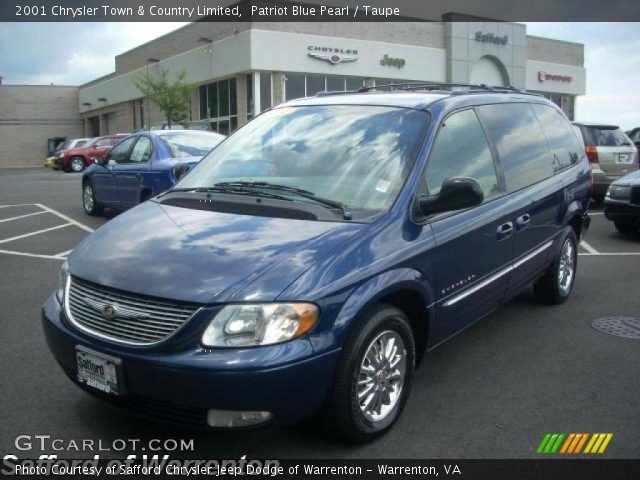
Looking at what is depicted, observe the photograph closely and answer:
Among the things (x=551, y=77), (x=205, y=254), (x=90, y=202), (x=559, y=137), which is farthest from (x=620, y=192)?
(x=551, y=77)

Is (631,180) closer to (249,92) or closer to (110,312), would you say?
(110,312)

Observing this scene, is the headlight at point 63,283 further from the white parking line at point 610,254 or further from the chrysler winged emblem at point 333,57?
the chrysler winged emblem at point 333,57

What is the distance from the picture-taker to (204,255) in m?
3.13

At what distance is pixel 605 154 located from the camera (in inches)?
499

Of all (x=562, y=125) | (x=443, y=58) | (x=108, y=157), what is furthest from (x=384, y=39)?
(x=562, y=125)

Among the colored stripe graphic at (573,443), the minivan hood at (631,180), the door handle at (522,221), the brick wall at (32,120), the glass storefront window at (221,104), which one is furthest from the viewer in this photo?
the brick wall at (32,120)

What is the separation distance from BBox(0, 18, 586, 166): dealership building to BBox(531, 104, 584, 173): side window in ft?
91.4

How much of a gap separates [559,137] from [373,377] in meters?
3.64

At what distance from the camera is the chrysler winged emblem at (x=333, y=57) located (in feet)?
113

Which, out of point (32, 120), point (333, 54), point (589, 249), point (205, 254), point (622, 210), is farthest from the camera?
point (32, 120)

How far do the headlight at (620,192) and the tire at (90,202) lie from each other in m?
8.88

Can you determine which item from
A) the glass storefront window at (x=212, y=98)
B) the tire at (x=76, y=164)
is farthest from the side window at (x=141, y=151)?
the glass storefront window at (x=212, y=98)

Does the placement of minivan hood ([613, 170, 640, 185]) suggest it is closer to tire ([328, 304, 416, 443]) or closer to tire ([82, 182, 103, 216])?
tire ([328, 304, 416, 443])

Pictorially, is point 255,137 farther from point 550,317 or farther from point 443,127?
point 550,317
